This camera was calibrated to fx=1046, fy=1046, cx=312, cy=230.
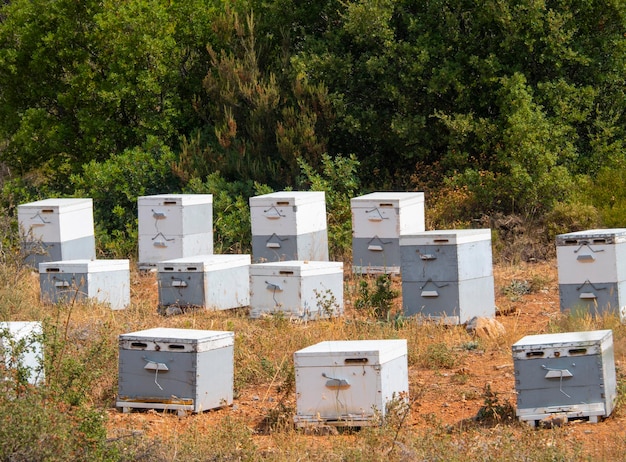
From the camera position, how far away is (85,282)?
1268 cm

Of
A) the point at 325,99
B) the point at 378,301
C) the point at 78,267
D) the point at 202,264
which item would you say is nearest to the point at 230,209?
the point at 325,99

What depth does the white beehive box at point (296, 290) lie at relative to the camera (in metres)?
11.6

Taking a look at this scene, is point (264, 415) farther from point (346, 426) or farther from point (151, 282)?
point (151, 282)

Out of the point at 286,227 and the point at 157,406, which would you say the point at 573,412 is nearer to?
the point at 157,406

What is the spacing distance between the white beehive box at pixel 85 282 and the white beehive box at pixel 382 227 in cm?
314

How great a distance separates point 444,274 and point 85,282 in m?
4.41

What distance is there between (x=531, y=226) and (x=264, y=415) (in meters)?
9.10

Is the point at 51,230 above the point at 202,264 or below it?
above

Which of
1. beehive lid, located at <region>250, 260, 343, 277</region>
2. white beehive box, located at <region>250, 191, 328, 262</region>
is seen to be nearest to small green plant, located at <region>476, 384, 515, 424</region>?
beehive lid, located at <region>250, 260, 343, 277</region>

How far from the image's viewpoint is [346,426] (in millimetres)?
7793

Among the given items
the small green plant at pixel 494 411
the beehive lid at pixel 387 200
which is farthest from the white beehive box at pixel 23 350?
the beehive lid at pixel 387 200

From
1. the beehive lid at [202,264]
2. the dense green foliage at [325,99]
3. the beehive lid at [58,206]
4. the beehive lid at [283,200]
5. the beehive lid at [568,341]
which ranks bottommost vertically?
the beehive lid at [568,341]

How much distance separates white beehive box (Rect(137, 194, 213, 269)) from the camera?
14.8m

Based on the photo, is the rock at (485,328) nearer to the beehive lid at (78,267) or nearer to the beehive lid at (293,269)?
the beehive lid at (293,269)
